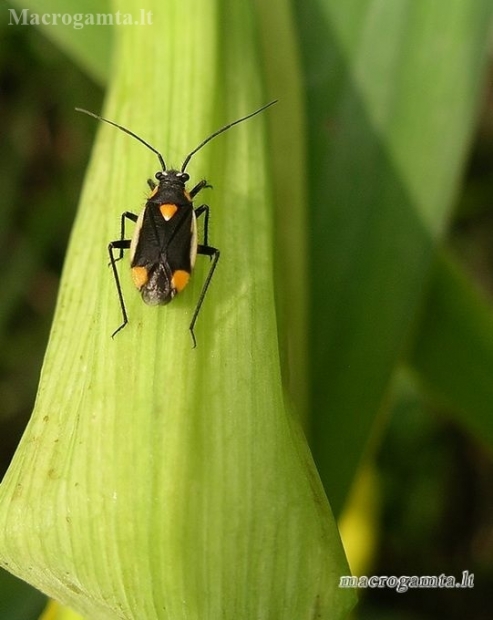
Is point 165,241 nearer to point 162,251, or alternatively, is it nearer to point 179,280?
point 162,251

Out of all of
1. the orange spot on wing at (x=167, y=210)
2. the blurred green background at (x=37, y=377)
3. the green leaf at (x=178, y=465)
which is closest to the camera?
the green leaf at (x=178, y=465)

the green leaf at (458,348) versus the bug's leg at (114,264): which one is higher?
the bug's leg at (114,264)

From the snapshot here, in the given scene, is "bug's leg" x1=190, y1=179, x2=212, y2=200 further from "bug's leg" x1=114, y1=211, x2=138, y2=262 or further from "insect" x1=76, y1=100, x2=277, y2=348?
"bug's leg" x1=114, y1=211, x2=138, y2=262

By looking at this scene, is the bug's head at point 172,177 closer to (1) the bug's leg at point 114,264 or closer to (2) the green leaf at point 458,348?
(1) the bug's leg at point 114,264

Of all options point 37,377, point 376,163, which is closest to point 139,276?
point 376,163

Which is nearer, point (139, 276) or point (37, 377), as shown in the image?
point (139, 276)

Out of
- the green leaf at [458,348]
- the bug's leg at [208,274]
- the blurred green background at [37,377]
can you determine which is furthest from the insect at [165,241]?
the blurred green background at [37,377]

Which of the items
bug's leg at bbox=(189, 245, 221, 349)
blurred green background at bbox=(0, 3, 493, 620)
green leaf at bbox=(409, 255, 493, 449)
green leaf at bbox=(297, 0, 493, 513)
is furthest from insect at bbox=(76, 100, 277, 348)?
blurred green background at bbox=(0, 3, 493, 620)
